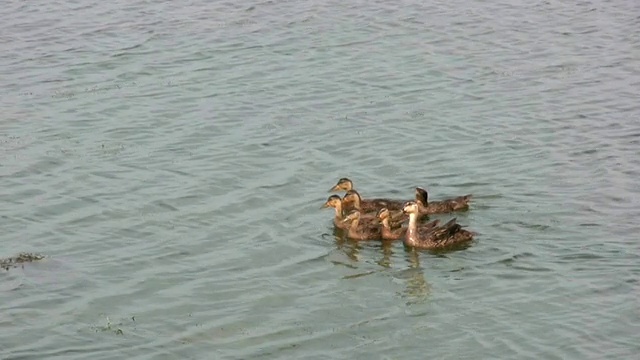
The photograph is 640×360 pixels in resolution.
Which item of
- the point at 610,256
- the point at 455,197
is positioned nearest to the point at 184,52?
the point at 455,197

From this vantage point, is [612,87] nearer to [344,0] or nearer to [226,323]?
[344,0]

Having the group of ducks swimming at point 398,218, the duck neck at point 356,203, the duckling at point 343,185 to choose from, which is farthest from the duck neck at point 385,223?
the duckling at point 343,185

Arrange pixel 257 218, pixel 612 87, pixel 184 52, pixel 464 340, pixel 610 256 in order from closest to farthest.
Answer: pixel 464 340, pixel 610 256, pixel 257 218, pixel 612 87, pixel 184 52

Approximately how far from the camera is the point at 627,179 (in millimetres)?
17406

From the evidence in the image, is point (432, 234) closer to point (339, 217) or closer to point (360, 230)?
point (360, 230)

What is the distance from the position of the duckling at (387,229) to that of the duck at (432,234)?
0.68 feet

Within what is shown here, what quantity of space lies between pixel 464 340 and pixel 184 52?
39.3 ft

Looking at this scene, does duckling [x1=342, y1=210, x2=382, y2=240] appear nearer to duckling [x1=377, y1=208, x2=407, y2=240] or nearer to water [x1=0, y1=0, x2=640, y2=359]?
duckling [x1=377, y1=208, x2=407, y2=240]

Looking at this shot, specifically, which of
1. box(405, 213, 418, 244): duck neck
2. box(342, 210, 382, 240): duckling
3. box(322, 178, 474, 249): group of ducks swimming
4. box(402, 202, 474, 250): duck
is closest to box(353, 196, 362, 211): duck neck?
box(322, 178, 474, 249): group of ducks swimming

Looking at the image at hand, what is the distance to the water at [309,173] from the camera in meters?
13.5

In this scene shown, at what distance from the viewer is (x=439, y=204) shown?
54.6 feet

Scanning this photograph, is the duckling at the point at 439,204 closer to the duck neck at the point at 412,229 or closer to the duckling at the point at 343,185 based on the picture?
the duck neck at the point at 412,229

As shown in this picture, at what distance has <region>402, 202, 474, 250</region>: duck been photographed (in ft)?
51.0

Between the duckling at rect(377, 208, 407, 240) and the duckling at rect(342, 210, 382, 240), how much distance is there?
81mm
